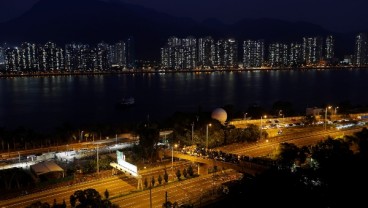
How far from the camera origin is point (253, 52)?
5787 inches

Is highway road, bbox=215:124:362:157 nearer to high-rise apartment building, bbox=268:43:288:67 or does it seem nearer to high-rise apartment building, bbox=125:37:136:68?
high-rise apartment building, bbox=125:37:136:68

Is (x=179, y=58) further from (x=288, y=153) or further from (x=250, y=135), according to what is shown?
(x=288, y=153)

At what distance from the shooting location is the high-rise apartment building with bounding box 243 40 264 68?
475 feet

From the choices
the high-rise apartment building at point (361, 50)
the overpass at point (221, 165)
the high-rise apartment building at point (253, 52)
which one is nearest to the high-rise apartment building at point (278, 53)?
the high-rise apartment building at point (253, 52)

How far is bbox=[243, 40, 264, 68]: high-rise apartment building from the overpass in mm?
128349

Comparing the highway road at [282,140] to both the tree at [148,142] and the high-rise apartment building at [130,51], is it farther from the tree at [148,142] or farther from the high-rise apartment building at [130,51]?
the high-rise apartment building at [130,51]

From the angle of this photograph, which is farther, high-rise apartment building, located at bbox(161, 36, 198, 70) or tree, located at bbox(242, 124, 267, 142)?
high-rise apartment building, located at bbox(161, 36, 198, 70)

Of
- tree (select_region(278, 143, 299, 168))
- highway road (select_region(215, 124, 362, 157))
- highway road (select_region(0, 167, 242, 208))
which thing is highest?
tree (select_region(278, 143, 299, 168))

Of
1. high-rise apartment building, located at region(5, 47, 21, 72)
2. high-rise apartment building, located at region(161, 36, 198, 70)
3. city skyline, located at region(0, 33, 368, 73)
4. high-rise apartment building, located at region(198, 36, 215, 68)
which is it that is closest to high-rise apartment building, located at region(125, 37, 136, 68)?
city skyline, located at region(0, 33, 368, 73)

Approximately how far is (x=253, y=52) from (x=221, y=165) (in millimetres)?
134621

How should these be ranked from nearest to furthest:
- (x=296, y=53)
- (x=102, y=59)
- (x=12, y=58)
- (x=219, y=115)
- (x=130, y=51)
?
(x=219, y=115) < (x=12, y=58) < (x=102, y=59) < (x=296, y=53) < (x=130, y=51)

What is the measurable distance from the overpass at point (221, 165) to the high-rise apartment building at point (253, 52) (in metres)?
128

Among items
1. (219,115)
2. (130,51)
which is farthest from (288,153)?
(130,51)

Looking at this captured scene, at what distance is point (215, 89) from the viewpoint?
213ft
